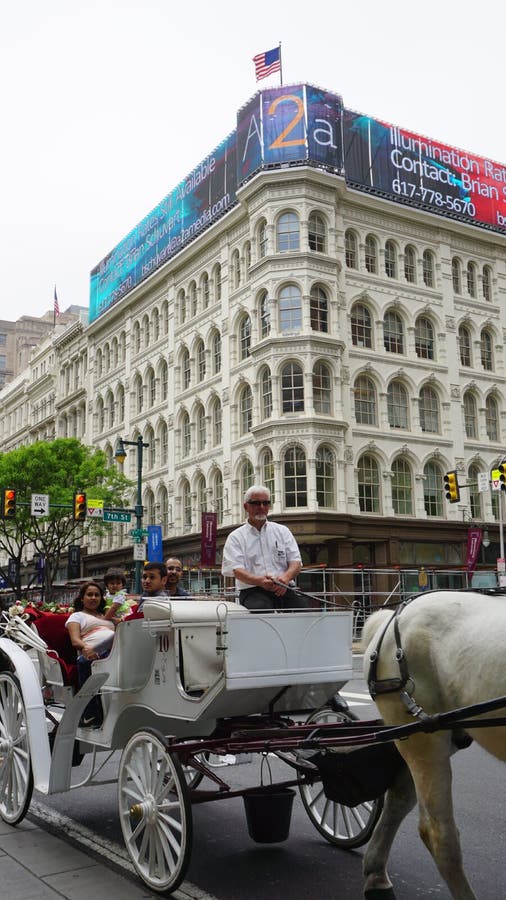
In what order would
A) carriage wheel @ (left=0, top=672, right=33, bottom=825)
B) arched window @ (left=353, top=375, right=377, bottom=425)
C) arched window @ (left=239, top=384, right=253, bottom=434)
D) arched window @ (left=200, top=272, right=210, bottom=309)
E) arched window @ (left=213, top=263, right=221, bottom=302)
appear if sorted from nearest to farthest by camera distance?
carriage wheel @ (left=0, top=672, right=33, bottom=825) → arched window @ (left=353, top=375, right=377, bottom=425) → arched window @ (left=239, top=384, right=253, bottom=434) → arched window @ (left=213, top=263, right=221, bottom=302) → arched window @ (left=200, top=272, right=210, bottom=309)

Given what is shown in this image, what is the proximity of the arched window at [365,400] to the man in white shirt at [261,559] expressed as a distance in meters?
32.3

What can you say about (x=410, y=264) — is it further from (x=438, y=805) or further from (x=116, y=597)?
(x=438, y=805)

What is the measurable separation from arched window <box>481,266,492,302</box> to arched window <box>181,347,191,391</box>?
54.3 feet

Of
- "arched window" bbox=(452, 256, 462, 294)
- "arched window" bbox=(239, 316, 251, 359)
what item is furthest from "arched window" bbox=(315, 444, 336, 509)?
"arched window" bbox=(452, 256, 462, 294)

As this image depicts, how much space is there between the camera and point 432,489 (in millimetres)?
40062

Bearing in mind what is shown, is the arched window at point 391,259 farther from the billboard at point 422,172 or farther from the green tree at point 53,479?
the green tree at point 53,479

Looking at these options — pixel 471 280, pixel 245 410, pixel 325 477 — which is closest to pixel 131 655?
pixel 325 477

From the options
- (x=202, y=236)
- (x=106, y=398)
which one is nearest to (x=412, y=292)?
(x=202, y=236)

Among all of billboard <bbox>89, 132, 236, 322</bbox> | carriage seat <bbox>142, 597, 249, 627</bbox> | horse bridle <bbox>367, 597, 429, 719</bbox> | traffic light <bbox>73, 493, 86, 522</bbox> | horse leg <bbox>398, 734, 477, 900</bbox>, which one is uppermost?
billboard <bbox>89, 132, 236, 322</bbox>

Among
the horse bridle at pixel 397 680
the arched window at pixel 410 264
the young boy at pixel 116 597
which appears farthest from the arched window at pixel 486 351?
the horse bridle at pixel 397 680

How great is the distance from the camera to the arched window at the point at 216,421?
41875mm

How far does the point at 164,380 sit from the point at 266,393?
11.6m

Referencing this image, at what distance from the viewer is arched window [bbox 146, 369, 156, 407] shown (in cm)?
4869

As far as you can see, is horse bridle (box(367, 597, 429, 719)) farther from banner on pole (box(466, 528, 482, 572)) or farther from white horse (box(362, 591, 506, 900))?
banner on pole (box(466, 528, 482, 572))
